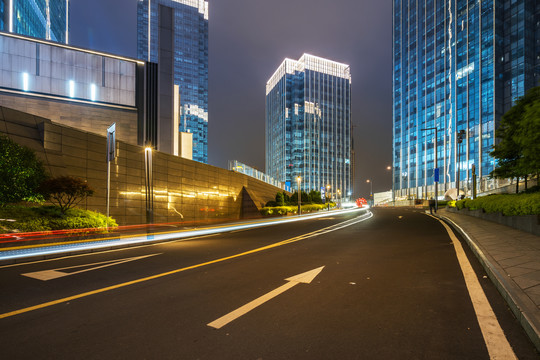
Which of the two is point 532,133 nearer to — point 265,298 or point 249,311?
point 265,298

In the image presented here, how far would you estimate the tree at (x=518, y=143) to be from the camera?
11.9 m

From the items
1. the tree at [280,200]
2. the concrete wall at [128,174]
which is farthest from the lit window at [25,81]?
the tree at [280,200]

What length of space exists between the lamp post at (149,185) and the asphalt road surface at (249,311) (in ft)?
50.7

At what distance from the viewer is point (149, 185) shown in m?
23.1

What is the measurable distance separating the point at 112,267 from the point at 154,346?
5.19 metres

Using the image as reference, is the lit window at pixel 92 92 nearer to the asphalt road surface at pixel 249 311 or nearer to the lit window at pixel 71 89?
the lit window at pixel 71 89

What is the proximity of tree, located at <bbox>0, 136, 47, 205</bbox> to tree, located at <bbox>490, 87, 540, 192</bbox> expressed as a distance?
71.2 feet

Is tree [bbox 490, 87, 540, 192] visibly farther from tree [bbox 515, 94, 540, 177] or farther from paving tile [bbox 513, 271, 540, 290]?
paving tile [bbox 513, 271, 540, 290]

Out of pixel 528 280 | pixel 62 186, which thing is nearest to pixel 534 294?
pixel 528 280

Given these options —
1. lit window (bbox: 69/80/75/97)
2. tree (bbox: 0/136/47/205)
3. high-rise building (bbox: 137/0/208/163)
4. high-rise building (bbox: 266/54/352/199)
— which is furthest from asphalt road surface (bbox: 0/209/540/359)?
high-rise building (bbox: 137/0/208/163)

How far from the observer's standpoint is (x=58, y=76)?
102 ft

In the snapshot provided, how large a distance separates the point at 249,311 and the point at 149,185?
21417mm

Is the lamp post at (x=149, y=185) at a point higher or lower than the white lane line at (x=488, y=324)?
higher

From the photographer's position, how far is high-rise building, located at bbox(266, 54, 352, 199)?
517ft
